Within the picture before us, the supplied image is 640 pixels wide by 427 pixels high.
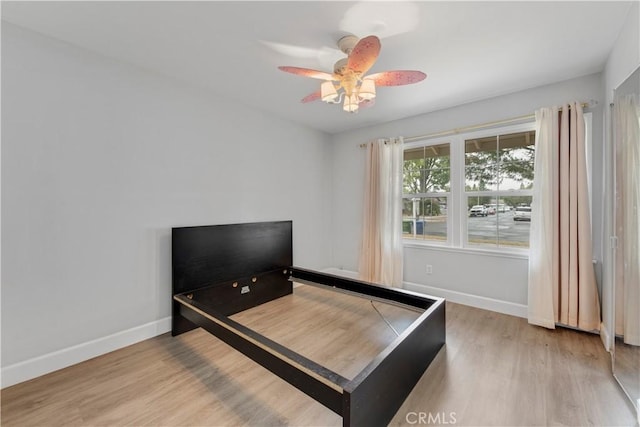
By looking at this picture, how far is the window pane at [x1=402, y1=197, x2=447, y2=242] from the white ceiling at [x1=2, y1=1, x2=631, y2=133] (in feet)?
4.87

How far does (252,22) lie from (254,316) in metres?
2.72

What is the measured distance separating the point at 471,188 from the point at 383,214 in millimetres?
1159

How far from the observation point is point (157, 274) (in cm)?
257

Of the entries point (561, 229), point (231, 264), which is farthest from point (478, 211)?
point (231, 264)

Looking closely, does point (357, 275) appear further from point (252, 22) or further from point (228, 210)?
point (252, 22)

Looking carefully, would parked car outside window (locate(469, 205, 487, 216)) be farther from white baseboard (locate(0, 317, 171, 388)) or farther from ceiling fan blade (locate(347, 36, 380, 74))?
white baseboard (locate(0, 317, 171, 388))

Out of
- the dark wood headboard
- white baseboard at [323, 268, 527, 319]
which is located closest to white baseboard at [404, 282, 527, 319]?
white baseboard at [323, 268, 527, 319]

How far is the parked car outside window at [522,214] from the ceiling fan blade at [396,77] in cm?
214

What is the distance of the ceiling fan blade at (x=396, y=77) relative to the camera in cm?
180

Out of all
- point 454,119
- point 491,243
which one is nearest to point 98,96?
point 454,119

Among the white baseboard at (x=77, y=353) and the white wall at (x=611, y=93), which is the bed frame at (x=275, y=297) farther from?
the white wall at (x=611, y=93)

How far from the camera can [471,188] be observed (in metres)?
3.32

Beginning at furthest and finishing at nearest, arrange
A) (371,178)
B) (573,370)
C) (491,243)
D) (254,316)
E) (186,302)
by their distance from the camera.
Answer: (371,178)
(491,243)
(254,316)
(186,302)
(573,370)

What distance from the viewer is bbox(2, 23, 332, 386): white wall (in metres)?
1.89
